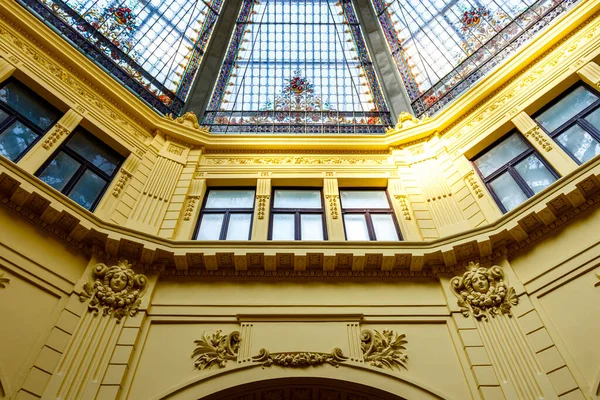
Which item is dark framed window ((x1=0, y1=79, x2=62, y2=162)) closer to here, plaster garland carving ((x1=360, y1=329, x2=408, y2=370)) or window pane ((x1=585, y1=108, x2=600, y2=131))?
plaster garland carving ((x1=360, y1=329, x2=408, y2=370))

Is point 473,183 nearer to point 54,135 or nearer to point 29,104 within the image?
point 54,135

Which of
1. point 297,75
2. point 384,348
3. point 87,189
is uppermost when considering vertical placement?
point 297,75

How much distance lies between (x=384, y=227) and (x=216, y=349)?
459cm

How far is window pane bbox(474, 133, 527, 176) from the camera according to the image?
917 centimetres

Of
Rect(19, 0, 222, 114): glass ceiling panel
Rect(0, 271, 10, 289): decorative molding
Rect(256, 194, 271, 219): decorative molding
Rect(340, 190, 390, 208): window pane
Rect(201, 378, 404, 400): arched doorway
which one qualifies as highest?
Rect(19, 0, 222, 114): glass ceiling panel

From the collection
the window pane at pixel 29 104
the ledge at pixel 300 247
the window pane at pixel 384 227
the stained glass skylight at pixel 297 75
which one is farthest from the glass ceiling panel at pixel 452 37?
the window pane at pixel 29 104

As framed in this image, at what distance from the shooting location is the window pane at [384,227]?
905 centimetres

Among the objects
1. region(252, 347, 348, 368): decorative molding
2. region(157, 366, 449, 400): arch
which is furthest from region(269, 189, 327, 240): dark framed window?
region(157, 366, 449, 400): arch

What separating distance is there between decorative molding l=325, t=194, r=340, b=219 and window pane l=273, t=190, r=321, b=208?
327 mm

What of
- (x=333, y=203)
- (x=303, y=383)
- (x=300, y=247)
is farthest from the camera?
(x=333, y=203)

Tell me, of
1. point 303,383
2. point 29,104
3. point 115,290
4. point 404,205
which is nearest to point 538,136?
point 404,205

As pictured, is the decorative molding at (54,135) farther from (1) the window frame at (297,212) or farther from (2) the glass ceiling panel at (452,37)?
(2) the glass ceiling panel at (452,37)

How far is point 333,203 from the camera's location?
9.64 m

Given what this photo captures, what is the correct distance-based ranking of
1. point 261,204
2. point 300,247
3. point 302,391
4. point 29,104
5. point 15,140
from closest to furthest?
point 302,391, point 300,247, point 15,140, point 29,104, point 261,204
